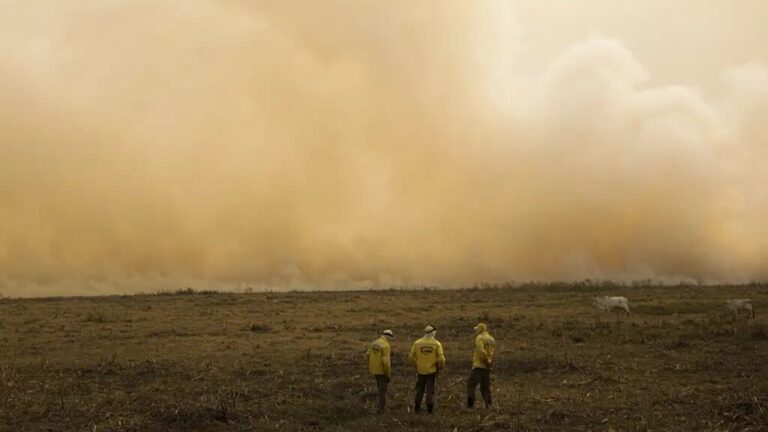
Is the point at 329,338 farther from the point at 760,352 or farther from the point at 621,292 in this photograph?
the point at 621,292

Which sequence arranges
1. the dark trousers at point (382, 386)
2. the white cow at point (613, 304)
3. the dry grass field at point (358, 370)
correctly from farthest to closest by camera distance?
1. the white cow at point (613, 304)
2. the dark trousers at point (382, 386)
3. the dry grass field at point (358, 370)

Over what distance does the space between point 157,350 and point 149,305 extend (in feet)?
80.5

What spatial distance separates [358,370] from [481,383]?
7313 millimetres

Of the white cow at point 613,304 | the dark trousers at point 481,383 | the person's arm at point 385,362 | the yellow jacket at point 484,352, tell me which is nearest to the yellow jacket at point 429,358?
the person's arm at point 385,362

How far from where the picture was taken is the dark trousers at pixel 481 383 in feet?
61.6

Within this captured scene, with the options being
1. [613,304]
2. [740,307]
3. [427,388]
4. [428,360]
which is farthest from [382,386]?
[740,307]

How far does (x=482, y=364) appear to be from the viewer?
1848cm

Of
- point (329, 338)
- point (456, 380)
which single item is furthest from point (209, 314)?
point (456, 380)

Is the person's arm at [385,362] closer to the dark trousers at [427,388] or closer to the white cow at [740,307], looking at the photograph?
the dark trousers at [427,388]

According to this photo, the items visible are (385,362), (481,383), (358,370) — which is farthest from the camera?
(358,370)

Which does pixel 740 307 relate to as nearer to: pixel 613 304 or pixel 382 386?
pixel 613 304

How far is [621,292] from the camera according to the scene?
59.6 metres

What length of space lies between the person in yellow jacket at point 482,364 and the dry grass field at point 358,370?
1.91 feet

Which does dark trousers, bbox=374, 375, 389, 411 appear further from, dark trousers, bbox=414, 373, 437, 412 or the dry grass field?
dark trousers, bbox=414, 373, 437, 412
